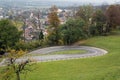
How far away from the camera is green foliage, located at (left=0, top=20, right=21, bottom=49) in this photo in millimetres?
54656

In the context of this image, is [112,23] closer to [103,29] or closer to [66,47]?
[103,29]

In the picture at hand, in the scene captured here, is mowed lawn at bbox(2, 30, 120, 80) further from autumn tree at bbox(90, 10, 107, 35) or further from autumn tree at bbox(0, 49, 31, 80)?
autumn tree at bbox(90, 10, 107, 35)

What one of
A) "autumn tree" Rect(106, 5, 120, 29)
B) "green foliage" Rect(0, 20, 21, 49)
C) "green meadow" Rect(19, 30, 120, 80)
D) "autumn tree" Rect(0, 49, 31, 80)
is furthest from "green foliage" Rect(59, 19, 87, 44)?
"autumn tree" Rect(0, 49, 31, 80)

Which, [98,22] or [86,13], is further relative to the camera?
[86,13]

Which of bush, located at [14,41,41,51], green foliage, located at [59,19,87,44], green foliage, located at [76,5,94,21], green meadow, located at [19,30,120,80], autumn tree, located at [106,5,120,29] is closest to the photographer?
green meadow, located at [19,30,120,80]

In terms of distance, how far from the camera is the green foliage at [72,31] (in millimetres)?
64562

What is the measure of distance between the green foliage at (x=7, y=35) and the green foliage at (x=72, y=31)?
12.2 meters

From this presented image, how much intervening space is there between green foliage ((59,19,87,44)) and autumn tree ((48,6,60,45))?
4.41 ft

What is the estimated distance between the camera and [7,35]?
5522cm

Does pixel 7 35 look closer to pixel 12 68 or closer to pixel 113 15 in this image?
pixel 12 68

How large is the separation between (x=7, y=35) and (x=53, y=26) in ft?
48.9

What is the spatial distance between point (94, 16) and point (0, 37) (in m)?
27.7

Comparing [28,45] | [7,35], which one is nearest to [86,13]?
[28,45]

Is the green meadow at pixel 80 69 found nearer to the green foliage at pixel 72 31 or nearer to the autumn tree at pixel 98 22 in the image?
the green foliage at pixel 72 31
